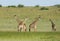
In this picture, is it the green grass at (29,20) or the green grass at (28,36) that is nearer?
the green grass at (28,36)

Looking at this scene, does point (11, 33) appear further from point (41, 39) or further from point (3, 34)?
point (41, 39)

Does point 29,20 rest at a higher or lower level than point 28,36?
lower

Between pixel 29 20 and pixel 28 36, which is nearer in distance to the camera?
pixel 28 36

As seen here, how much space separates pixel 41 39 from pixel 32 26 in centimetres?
549

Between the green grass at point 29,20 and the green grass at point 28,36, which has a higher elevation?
the green grass at point 28,36

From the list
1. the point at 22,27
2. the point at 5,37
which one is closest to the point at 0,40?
the point at 5,37

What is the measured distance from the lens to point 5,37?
1330cm

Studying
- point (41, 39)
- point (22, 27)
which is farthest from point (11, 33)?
point (22, 27)

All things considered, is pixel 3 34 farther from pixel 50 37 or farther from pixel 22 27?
pixel 22 27

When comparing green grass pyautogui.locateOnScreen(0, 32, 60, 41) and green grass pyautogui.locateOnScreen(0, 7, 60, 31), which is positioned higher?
green grass pyautogui.locateOnScreen(0, 32, 60, 41)

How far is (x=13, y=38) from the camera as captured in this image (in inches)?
517

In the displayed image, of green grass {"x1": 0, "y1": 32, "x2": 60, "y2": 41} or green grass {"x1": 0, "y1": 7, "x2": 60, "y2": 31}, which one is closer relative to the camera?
green grass {"x1": 0, "y1": 32, "x2": 60, "y2": 41}

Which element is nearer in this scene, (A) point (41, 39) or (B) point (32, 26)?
(A) point (41, 39)

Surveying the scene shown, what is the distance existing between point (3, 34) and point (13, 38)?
526mm
